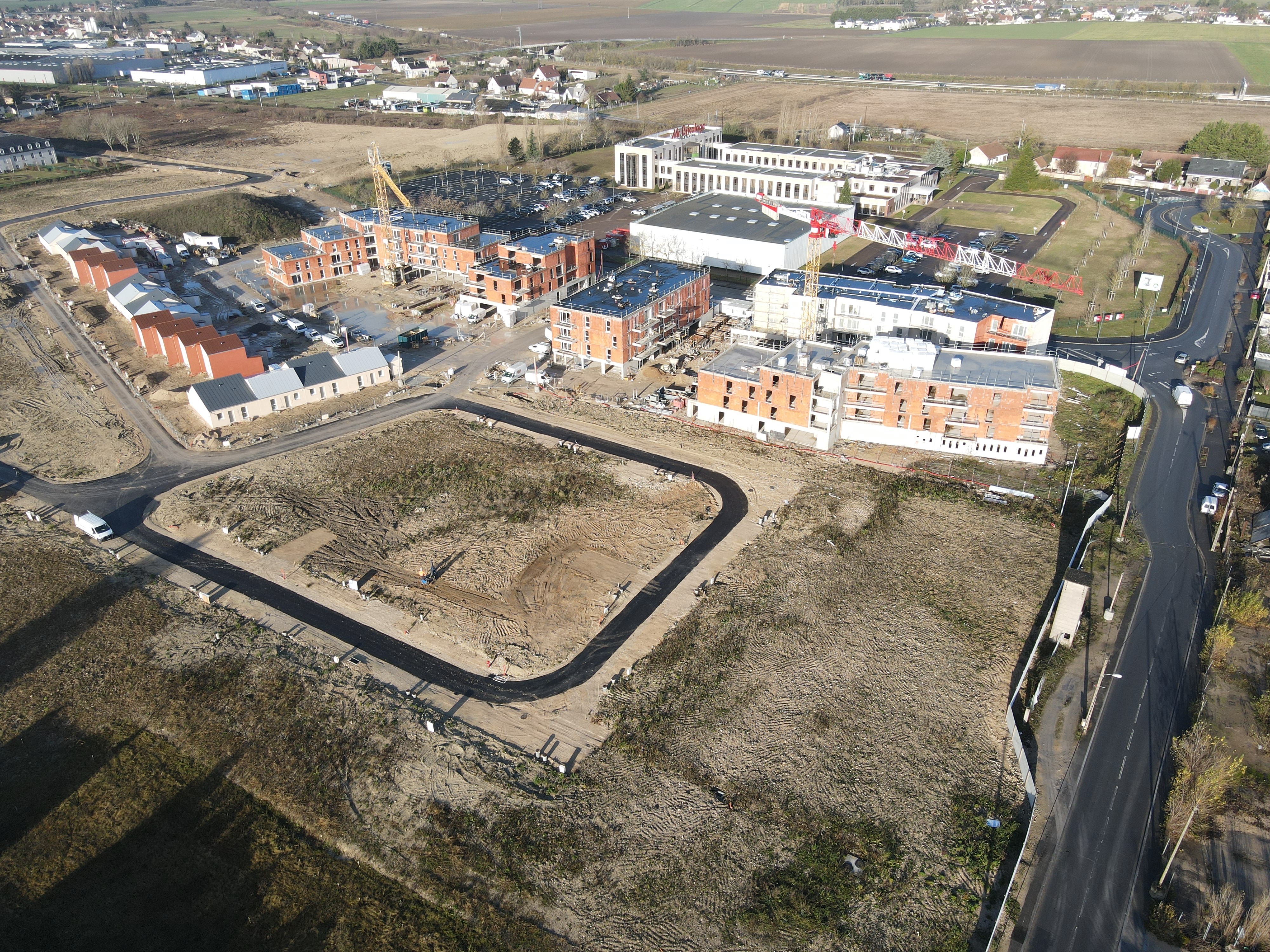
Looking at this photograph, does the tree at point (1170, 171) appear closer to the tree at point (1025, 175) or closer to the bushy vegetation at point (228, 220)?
the tree at point (1025, 175)

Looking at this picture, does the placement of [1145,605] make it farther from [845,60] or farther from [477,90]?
[845,60]

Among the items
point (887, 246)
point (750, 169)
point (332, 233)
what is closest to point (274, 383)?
point (332, 233)

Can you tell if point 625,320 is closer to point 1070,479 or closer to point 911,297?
point 911,297

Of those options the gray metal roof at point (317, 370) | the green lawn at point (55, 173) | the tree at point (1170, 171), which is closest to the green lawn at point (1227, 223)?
the tree at point (1170, 171)

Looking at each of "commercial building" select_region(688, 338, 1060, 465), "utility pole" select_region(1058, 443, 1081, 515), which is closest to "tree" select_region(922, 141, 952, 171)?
"commercial building" select_region(688, 338, 1060, 465)

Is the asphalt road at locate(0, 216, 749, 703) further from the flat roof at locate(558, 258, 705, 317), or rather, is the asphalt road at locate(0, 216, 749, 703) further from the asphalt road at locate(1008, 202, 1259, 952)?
the asphalt road at locate(1008, 202, 1259, 952)

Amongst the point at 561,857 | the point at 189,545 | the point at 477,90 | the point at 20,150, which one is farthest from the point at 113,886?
the point at 477,90
